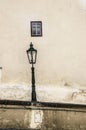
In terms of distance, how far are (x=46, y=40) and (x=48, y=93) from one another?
1706 mm

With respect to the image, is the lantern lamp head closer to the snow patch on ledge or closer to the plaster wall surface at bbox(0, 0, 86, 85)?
the plaster wall surface at bbox(0, 0, 86, 85)

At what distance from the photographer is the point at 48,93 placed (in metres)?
15.0

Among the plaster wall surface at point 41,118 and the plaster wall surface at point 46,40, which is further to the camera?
the plaster wall surface at point 46,40

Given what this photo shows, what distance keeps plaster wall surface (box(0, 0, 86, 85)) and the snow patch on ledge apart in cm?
20

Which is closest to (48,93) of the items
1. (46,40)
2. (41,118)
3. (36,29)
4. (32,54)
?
(41,118)

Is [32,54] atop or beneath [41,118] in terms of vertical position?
atop

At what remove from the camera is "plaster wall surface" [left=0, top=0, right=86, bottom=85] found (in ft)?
49.6

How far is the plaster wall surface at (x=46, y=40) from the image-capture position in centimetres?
1512

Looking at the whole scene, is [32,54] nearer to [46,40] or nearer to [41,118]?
[46,40]

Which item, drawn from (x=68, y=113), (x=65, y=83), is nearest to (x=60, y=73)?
(x=65, y=83)

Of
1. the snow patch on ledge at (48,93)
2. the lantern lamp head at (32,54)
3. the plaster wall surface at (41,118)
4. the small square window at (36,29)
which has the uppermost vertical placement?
the small square window at (36,29)

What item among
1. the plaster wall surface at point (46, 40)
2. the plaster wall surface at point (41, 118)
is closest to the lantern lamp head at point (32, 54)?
the plaster wall surface at point (46, 40)

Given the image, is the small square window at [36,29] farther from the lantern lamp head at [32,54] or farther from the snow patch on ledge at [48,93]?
the snow patch on ledge at [48,93]

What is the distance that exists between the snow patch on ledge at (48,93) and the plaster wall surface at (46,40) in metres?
0.20
